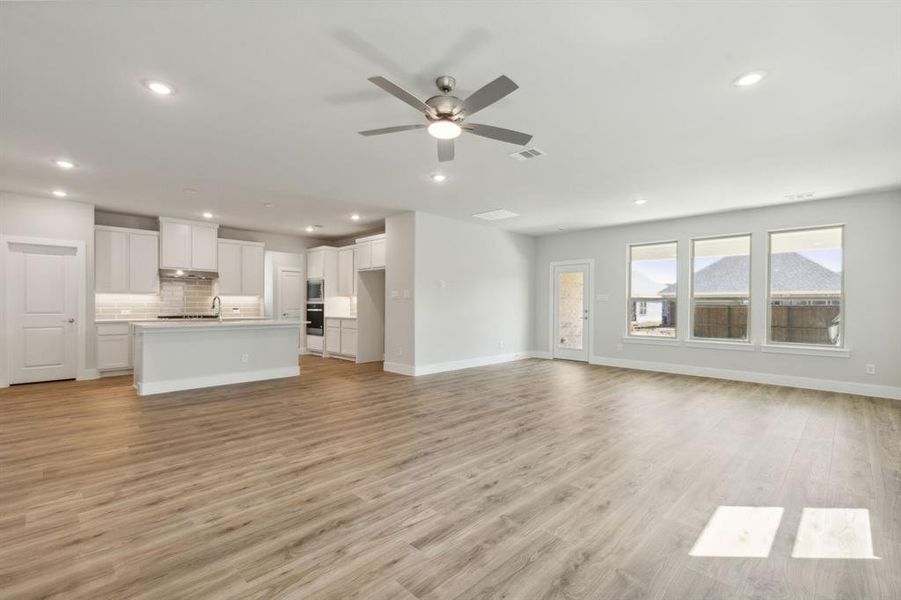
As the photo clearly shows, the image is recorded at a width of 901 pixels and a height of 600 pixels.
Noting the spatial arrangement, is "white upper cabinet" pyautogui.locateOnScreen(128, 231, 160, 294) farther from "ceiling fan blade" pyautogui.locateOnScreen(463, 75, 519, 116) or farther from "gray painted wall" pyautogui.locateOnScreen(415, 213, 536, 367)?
"ceiling fan blade" pyautogui.locateOnScreen(463, 75, 519, 116)

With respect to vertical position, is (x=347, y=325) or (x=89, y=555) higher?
(x=347, y=325)

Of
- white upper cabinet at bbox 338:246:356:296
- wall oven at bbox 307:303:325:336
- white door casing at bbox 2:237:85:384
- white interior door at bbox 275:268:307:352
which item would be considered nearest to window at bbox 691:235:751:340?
white upper cabinet at bbox 338:246:356:296

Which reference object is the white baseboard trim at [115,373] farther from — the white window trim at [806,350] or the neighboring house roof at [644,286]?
the white window trim at [806,350]

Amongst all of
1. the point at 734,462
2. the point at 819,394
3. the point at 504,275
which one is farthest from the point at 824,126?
the point at 504,275

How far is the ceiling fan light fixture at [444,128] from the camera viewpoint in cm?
288

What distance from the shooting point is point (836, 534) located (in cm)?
217

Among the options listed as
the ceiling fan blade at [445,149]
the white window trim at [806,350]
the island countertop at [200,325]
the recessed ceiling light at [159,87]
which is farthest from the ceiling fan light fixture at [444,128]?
the white window trim at [806,350]

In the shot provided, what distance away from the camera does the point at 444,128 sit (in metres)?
2.93

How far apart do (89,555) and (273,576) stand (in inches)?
37.8

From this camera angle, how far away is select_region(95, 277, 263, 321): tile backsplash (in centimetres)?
715

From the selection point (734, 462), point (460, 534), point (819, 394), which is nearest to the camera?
point (460, 534)

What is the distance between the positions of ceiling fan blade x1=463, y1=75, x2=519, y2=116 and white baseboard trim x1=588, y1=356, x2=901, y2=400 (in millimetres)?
6314

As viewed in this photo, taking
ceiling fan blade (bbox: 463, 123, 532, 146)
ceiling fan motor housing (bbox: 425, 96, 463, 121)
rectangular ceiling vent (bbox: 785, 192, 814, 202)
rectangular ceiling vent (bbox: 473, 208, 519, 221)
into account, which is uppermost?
rectangular ceiling vent (bbox: 785, 192, 814, 202)

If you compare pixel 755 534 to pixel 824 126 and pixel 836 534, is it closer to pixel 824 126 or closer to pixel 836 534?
pixel 836 534
